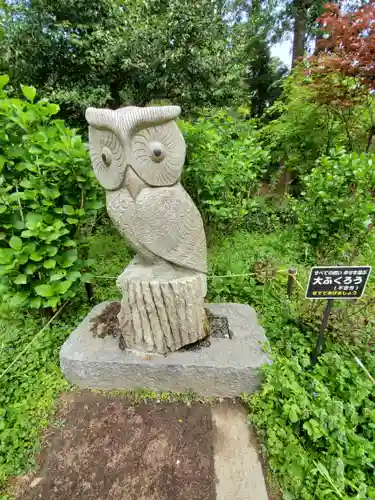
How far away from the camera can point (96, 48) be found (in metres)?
3.58

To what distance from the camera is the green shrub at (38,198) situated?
1789 millimetres

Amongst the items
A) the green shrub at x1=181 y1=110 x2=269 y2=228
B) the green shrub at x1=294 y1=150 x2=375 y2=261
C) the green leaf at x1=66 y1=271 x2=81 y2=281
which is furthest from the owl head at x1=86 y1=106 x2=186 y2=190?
the green shrub at x1=294 y1=150 x2=375 y2=261

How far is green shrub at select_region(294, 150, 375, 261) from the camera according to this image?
7.88 ft

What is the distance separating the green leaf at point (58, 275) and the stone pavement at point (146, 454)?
883mm

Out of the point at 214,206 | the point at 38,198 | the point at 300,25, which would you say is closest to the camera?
the point at 38,198

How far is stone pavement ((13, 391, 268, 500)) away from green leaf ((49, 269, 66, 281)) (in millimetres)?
883

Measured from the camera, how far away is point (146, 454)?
1.52m

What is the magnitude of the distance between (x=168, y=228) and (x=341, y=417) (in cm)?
144

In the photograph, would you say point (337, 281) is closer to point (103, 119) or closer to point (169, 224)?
point (169, 224)

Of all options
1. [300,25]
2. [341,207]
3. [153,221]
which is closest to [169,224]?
[153,221]

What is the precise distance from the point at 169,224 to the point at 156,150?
434 millimetres

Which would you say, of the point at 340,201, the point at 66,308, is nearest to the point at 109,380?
the point at 66,308

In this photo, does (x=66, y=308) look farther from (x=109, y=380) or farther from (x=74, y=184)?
(x=74, y=184)

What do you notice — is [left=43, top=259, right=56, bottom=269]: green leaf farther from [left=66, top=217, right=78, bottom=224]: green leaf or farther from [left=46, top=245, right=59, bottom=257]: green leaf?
[left=66, top=217, right=78, bottom=224]: green leaf
